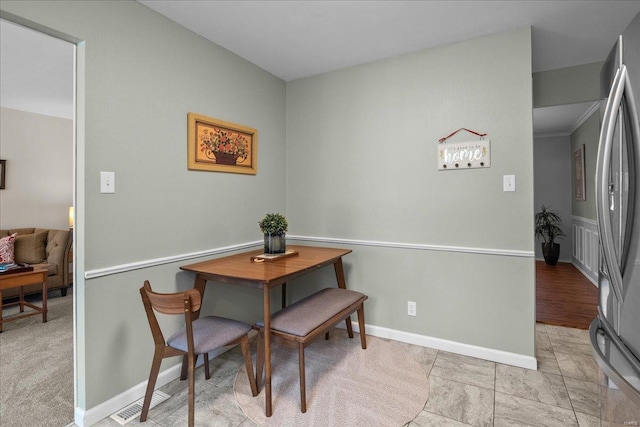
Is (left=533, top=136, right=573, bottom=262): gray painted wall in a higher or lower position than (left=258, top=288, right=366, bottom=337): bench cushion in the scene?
higher

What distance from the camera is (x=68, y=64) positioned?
9.55 feet

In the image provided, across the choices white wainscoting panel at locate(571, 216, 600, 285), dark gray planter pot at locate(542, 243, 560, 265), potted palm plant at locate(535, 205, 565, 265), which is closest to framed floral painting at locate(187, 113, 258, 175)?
white wainscoting panel at locate(571, 216, 600, 285)

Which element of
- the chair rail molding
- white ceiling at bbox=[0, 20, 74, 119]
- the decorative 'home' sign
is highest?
white ceiling at bbox=[0, 20, 74, 119]

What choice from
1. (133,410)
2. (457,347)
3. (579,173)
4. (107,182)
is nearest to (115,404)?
(133,410)

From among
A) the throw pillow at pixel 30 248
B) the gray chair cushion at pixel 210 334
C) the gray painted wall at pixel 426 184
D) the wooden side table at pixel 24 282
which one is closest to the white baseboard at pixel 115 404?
the gray chair cushion at pixel 210 334

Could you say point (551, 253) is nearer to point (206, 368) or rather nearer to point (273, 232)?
point (273, 232)

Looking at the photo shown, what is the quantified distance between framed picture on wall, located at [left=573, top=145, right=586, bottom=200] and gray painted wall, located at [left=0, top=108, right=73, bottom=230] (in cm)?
765

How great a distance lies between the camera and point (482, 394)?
198cm

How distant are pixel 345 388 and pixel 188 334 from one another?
41.6 inches

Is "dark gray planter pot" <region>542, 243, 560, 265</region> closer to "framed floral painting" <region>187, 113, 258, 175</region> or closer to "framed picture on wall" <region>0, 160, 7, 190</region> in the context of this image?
"framed floral painting" <region>187, 113, 258, 175</region>

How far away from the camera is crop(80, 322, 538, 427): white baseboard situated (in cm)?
175

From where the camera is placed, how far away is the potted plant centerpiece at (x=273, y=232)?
94.5 inches

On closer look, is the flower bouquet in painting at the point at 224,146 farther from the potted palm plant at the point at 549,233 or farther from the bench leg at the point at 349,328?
the potted palm plant at the point at 549,233

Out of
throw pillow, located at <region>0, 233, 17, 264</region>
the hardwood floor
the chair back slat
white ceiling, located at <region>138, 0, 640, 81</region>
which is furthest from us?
throw pillow, located at <region>0, 233, 17, 264</region>
